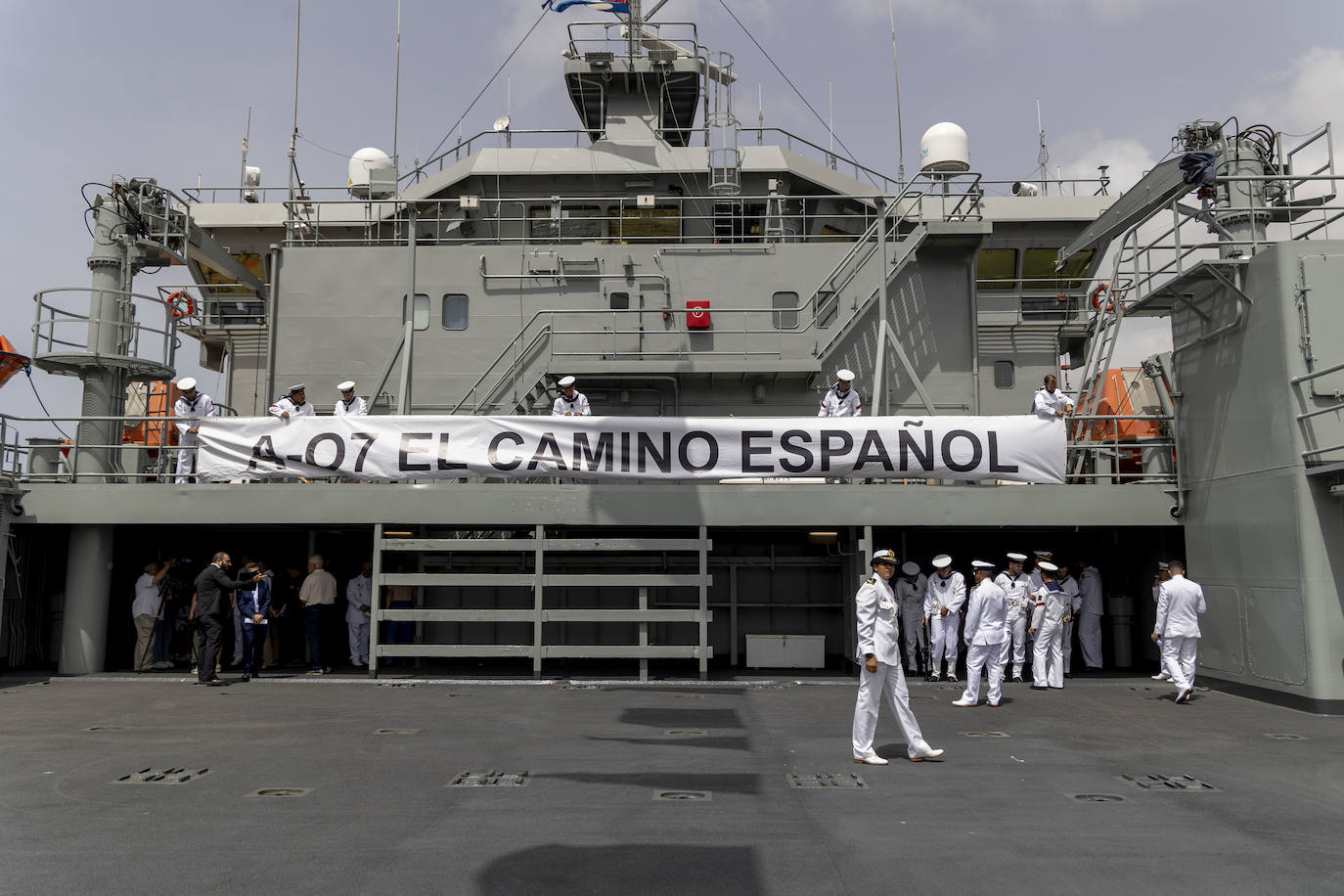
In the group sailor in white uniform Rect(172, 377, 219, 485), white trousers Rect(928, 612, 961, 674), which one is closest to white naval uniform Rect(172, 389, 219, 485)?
sailor in white uniform Rect(172, 377, 219, 485)

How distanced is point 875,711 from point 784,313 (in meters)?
8.95

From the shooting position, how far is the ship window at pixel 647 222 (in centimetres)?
1742

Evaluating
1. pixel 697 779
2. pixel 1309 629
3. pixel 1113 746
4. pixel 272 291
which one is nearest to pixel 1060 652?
pixel 1309 629

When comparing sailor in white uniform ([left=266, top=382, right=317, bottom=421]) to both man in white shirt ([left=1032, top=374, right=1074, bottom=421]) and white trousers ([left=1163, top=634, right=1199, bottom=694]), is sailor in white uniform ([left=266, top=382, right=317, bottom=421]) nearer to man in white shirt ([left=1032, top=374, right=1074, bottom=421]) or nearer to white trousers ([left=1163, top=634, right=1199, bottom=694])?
man in white shirt ([left=1032, top=374, right=1074, bottom=421])

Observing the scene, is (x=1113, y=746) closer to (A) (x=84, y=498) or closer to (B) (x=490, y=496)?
(B) (x=490, y=496)

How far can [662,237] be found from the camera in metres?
16.5

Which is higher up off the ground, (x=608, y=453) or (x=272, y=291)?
(x=272, y=291)

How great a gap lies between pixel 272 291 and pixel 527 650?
7286 mm

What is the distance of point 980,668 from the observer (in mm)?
11508

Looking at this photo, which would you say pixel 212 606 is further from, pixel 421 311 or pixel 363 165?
pixel 363 165

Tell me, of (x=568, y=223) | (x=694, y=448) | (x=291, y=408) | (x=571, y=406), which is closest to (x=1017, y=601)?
(x=694, y=448)

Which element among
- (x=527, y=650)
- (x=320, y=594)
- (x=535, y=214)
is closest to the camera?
(x=527, y=650)

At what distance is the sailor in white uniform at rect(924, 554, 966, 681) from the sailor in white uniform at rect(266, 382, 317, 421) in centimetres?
874

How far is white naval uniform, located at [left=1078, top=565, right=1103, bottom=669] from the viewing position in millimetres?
15055
